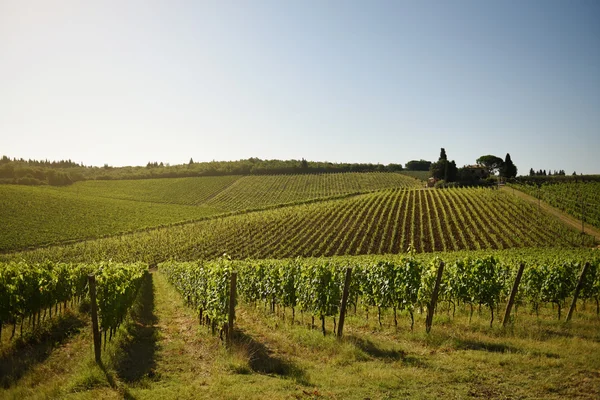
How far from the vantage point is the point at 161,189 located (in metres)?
115

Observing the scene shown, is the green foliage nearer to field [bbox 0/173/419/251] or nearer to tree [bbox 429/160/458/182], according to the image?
field [bbox 0/173/419/251]

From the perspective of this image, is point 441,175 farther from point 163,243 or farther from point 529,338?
point 529,338

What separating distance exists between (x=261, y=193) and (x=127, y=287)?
9067cm

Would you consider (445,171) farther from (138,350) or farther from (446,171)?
(138,350)

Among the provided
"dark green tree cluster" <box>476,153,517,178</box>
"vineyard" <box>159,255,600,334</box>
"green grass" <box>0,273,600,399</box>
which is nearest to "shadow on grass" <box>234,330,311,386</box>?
"green grass" <box>0,273,600,399</box>

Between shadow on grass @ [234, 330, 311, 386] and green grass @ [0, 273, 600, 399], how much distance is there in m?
0.03

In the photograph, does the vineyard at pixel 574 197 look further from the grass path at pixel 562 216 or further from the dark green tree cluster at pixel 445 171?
the dark green tree cluster at pixel 445 171

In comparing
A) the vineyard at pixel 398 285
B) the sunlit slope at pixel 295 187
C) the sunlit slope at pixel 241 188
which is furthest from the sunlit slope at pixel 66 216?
the vineyard at pixel 398 285

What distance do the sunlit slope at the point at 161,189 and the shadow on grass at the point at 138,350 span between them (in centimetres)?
8432

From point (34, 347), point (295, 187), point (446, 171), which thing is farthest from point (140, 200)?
point (34, 347)

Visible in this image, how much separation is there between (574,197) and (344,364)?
64501 mm

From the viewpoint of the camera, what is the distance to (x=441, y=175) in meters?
96.6

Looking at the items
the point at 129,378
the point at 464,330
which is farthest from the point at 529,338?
the point at 129,378

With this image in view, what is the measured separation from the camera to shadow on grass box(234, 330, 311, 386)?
810cm
